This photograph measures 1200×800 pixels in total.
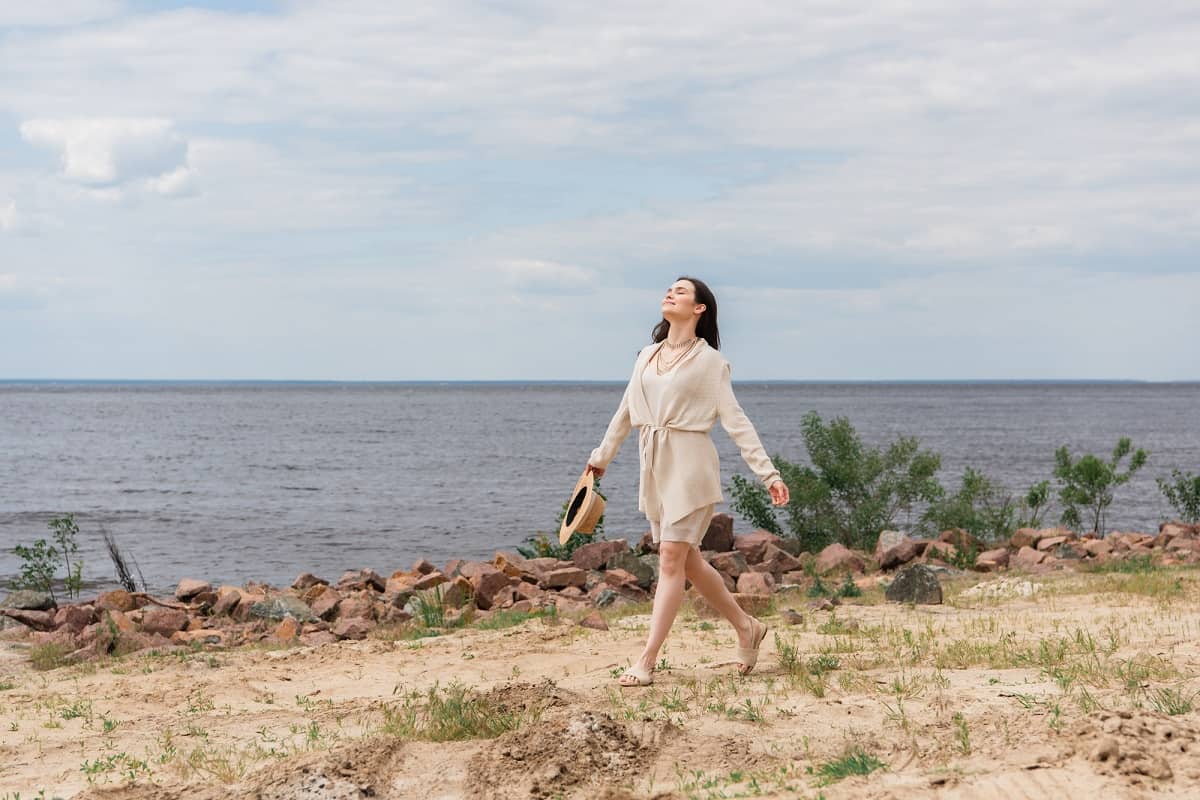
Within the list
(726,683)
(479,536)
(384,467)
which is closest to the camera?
(726,683)

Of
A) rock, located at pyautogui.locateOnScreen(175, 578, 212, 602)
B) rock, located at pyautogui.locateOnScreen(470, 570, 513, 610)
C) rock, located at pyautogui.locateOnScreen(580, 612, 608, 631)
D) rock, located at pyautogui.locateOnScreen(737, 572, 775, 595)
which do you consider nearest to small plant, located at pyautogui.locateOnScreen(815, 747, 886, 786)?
rock, located at pyautogui.locateOnScreen(580, 612, 608, 631)

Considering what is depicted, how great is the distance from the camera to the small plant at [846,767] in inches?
197

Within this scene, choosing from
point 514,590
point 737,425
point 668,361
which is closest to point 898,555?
point 514,590

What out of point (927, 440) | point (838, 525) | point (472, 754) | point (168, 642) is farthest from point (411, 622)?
point (927, 440)

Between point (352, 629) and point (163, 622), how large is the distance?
2.51 metres

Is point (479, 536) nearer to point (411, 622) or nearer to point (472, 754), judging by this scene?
point (411, 622)

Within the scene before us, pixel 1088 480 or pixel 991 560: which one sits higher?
pixel 1088 480

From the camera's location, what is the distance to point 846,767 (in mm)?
5090

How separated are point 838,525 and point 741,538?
325cm

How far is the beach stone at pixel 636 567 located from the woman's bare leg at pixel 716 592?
21.5 feet

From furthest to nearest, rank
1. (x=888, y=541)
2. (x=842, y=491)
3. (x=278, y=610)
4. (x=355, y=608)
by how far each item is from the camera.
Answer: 1. (x=842, y=491)
2. (x=888, y=541)
3. (x=278, y=610)
4. (x=355, y=608)

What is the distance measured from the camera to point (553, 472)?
145 ft

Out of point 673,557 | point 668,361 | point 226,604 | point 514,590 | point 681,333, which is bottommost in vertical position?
point 226,604

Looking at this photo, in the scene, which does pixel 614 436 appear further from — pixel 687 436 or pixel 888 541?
pixel 888 541
